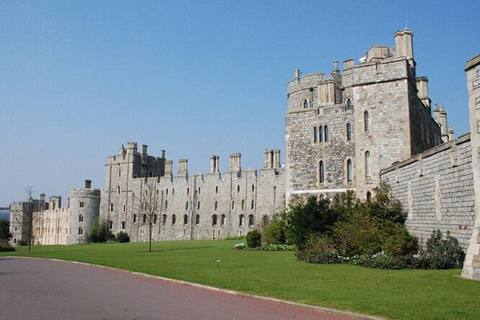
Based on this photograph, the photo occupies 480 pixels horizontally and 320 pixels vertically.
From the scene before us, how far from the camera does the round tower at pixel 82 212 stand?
218 ft

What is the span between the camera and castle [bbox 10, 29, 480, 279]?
15289 millimetres

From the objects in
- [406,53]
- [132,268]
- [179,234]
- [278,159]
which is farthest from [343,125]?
[179,234]

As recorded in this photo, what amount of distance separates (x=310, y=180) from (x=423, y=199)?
1212 cm

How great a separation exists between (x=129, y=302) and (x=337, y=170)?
20672 mm

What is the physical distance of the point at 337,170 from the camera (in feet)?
94.6

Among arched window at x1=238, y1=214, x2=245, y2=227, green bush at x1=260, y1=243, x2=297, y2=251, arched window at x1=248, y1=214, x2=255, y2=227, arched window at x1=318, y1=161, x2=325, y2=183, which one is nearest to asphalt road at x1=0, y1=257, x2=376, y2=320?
green bush at x1=260, y1=243, x2=297, y2=251

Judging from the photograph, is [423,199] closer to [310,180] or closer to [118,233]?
[310,180]

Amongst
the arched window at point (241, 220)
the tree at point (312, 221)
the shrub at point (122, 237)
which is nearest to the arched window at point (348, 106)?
the tree at point (312, 221)

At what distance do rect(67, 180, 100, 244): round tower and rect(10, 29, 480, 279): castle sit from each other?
Result: 0.14 meters

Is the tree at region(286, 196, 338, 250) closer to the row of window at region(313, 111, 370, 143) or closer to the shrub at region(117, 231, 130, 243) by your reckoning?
the row of window at region(313, 111, 370, 143)

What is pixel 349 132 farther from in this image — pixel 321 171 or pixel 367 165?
pixel 367 165

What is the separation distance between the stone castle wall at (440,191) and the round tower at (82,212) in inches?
2171

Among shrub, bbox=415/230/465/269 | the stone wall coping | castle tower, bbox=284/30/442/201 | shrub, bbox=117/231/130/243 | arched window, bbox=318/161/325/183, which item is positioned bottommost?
shrub, bbox=117/231/130/243

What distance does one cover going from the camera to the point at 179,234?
59344mm
